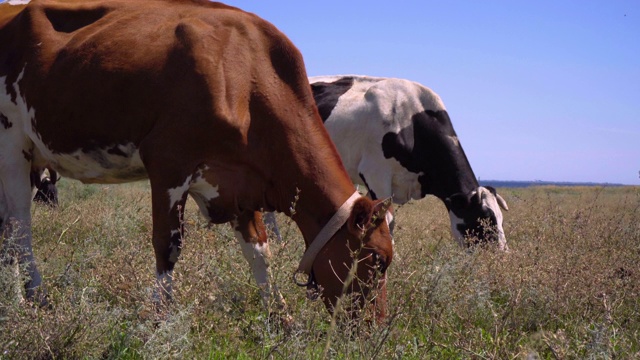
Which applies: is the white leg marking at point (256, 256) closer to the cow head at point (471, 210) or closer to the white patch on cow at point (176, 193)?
Answer: the white patch on cow at point (176, 193)

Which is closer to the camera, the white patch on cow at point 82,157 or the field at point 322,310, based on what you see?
the field at point 322,310

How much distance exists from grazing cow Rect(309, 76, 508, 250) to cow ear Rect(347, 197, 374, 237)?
13.7ft

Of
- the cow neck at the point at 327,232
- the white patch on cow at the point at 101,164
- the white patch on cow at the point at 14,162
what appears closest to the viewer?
the cow neck at the point at 327,232

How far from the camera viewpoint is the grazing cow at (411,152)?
28.8 feet

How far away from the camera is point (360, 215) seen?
4.70 m

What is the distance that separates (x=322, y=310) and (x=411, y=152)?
449 cm

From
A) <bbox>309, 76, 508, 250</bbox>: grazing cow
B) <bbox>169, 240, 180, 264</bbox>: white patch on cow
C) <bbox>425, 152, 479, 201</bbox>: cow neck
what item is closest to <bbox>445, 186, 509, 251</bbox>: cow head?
<bbox>309, 76, 508, 250</bbox>: grazing cow

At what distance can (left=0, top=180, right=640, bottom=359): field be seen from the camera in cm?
356

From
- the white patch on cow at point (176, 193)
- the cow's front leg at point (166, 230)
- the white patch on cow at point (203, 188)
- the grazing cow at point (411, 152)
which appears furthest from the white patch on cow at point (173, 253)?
the grazing cow at point (411, 152)

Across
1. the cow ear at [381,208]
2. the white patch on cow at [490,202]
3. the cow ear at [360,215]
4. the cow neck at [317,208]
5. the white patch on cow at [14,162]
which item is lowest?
the white patch on cow at [14,162]

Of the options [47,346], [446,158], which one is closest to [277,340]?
[47,346]

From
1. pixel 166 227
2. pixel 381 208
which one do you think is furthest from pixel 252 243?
pixel 381 208

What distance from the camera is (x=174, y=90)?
4.89 m

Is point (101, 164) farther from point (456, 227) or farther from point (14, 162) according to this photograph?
point (456, 227)
